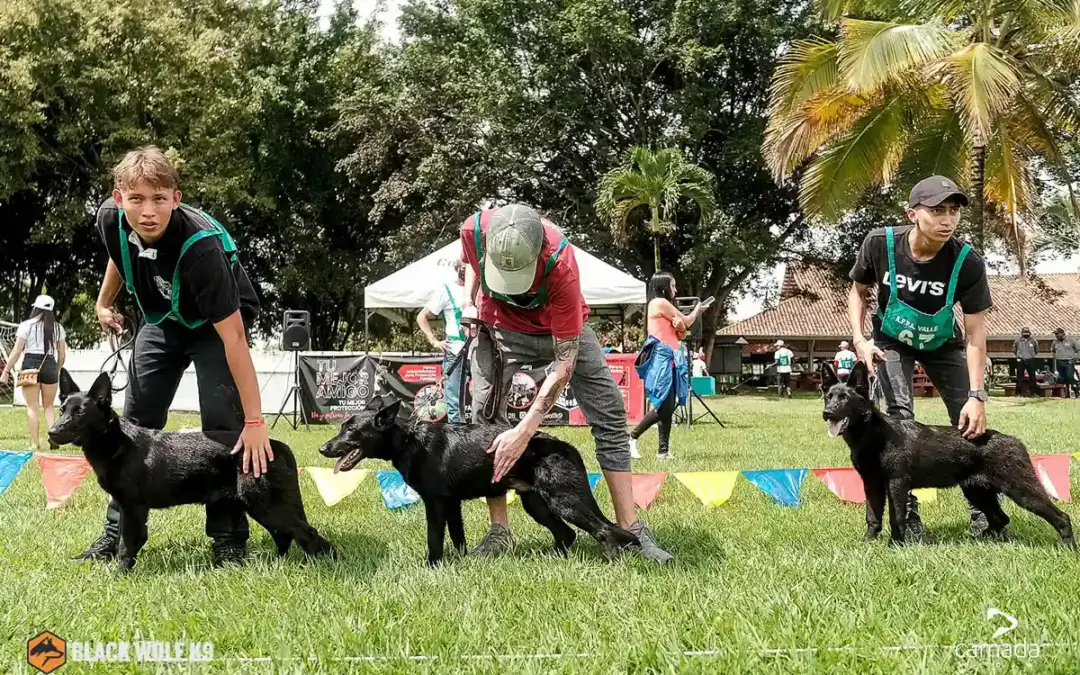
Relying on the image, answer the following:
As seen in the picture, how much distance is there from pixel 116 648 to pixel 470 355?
204 centimetres

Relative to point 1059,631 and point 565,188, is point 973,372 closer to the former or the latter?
point 1059,631

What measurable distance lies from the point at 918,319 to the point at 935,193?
66 centimetres

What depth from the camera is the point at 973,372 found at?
4094 millimetres

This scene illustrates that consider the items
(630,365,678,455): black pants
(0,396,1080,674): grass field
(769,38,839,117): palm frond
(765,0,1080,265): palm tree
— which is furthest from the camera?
(769,38,839,117): palm frond

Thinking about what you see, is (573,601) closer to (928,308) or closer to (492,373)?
(492,373)

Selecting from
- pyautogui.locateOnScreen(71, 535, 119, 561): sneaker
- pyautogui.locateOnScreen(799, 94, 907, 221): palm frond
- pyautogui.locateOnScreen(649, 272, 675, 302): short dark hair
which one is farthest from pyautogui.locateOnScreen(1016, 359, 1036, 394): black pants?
pyautogui.locateOnScreen(71, 535, 119, 561): sneaker

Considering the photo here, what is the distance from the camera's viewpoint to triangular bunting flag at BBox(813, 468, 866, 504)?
16.4 feet

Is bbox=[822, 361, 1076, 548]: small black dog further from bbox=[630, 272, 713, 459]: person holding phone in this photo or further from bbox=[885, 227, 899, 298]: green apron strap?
bbox=[630, 272, 713, 459]: person holding phone

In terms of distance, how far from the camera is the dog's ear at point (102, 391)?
135 inches

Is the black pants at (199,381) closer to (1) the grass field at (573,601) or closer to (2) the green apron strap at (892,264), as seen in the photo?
(1) the grass field at (573,601)

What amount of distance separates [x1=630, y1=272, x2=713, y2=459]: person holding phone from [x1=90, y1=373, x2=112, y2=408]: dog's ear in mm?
5000

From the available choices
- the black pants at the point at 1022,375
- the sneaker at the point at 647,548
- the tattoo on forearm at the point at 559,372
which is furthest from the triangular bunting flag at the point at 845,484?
the black pants at the point at 1022,375

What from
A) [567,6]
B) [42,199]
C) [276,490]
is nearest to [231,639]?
[276,490]

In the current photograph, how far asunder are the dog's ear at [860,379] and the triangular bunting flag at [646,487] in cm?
135
